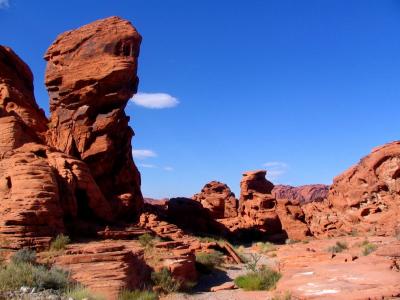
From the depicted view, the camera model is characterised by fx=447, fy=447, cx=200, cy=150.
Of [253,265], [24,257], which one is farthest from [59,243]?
[253,265]

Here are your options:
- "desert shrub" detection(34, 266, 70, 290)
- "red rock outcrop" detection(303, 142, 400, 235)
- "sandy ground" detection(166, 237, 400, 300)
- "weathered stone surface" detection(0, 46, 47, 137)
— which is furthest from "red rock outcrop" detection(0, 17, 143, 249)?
"red rock outcrop" detection(303, 142, 400, 235)

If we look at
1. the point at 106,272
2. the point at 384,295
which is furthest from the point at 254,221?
the point at 384,295

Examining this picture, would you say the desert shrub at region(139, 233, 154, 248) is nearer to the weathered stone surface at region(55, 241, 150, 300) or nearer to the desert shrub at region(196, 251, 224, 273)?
the desert shrub at region(196, 251, 224, 273)

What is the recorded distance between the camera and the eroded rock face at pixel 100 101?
28.2 meters

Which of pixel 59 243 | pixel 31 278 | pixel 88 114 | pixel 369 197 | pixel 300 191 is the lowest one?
pixel 31 278

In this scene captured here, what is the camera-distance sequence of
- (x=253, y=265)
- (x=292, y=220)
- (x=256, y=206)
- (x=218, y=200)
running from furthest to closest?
(x=218, y=200)
(x=256, y=206)
(x=292, y=220)
(x=253, y=265)

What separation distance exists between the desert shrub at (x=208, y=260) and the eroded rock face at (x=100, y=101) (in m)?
7.78

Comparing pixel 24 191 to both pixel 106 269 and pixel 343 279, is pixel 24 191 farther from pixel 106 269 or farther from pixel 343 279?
pixel 343 279

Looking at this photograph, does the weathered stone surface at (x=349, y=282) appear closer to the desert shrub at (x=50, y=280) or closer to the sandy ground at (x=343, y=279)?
the sandy ground at (x=343, y=279)

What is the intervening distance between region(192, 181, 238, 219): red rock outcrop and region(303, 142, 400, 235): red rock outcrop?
1163cm

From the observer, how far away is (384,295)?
7.05m

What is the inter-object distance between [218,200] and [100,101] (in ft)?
67.5

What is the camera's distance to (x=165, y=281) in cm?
1473

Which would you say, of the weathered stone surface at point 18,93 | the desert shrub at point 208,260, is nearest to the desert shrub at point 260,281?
the desert shrub at point 208,260
